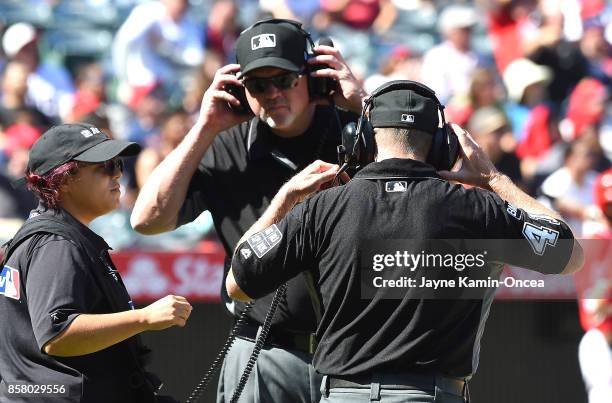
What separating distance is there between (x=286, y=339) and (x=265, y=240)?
83 cm

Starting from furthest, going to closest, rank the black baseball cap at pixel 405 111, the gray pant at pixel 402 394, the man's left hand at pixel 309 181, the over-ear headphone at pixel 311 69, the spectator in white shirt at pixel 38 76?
1. the spectator in white shirt at pixel 38 76
2. the over-ear headphone at pixel 311 69
3. the man's left hand at pixel 309 181
4. the black baseball cap at pixel 405 111
5. the gray pant at pixel 402 394

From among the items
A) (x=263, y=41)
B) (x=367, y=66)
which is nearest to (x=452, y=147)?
(x=263, y=41)

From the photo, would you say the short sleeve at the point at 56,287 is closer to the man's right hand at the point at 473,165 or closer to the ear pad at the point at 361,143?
the ear pad at the point at 361,143

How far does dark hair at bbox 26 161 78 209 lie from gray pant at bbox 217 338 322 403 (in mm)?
945

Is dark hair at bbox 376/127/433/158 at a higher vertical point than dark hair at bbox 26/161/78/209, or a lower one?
higher

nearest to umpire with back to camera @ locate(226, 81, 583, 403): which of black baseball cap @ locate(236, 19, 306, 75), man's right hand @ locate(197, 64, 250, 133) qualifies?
black baseball cap @ locate(236, 19, 306, 75)

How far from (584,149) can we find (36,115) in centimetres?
418

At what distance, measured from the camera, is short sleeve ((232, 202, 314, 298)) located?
2855mm

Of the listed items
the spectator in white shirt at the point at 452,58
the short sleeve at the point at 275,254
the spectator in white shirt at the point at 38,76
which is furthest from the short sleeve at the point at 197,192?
the spectator in white shirt at the point at 452,58

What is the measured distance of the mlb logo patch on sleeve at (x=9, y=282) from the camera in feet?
9.67

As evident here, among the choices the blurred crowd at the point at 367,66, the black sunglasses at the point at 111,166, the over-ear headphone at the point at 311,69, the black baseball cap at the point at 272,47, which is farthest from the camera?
the blurred crowd at the point at 367,66

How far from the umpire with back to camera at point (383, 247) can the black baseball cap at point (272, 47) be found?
640mm

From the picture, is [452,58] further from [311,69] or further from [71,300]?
[71,300]

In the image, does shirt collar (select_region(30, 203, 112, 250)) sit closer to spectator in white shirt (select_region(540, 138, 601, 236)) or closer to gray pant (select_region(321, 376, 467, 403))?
gray pant (select_region(321, 376, 467, 403))
